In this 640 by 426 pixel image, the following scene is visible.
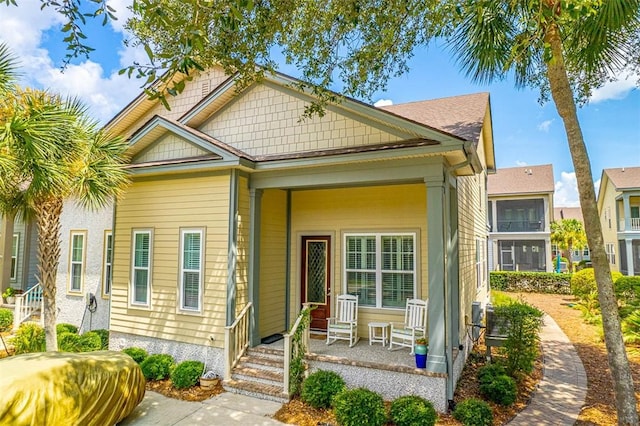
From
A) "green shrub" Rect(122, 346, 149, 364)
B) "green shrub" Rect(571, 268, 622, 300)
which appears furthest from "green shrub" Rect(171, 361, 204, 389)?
"green shrub" Rect(571, 268, 622, 300)

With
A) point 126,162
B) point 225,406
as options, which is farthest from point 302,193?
point 225,406

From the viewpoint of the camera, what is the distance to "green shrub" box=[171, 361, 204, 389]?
23.3ft

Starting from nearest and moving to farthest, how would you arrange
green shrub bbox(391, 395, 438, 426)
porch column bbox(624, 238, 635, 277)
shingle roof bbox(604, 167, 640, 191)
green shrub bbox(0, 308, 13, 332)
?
green shrub bbox(391, 395, 438, 426) < green shrub bbox(0, 308, 13, 332) < porch column bbox(624, 238, 635, 277) < shingle roof bbox(604, 167, 640, 191)

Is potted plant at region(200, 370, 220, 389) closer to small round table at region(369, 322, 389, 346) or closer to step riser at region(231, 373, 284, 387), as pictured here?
step riser at region(231, 373, 284, 387)

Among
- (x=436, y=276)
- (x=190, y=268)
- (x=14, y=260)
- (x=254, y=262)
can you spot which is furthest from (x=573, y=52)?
(x=14, y=260)

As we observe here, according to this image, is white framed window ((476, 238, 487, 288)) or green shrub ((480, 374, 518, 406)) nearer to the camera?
green shrub ((480, 374, 518, 406))

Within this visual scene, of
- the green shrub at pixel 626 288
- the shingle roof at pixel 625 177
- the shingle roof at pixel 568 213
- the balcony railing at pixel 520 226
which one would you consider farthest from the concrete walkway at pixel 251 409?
the shingle roof at pixel 568 213

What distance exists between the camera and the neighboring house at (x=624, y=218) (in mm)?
24391

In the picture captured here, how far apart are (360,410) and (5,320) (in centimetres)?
1229

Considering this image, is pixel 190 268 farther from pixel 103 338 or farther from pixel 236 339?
pixel 103 338

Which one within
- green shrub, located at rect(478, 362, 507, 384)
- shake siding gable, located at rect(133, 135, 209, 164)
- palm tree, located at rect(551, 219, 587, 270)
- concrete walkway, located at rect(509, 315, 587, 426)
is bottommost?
concrete walkway, located at rect(509, 315, 587, 426)

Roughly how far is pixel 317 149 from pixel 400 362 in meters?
4.49

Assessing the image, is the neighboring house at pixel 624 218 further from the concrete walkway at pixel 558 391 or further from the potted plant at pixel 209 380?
the potted plant at pixel 209 380

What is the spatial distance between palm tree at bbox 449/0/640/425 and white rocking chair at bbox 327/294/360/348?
4.39 metres
